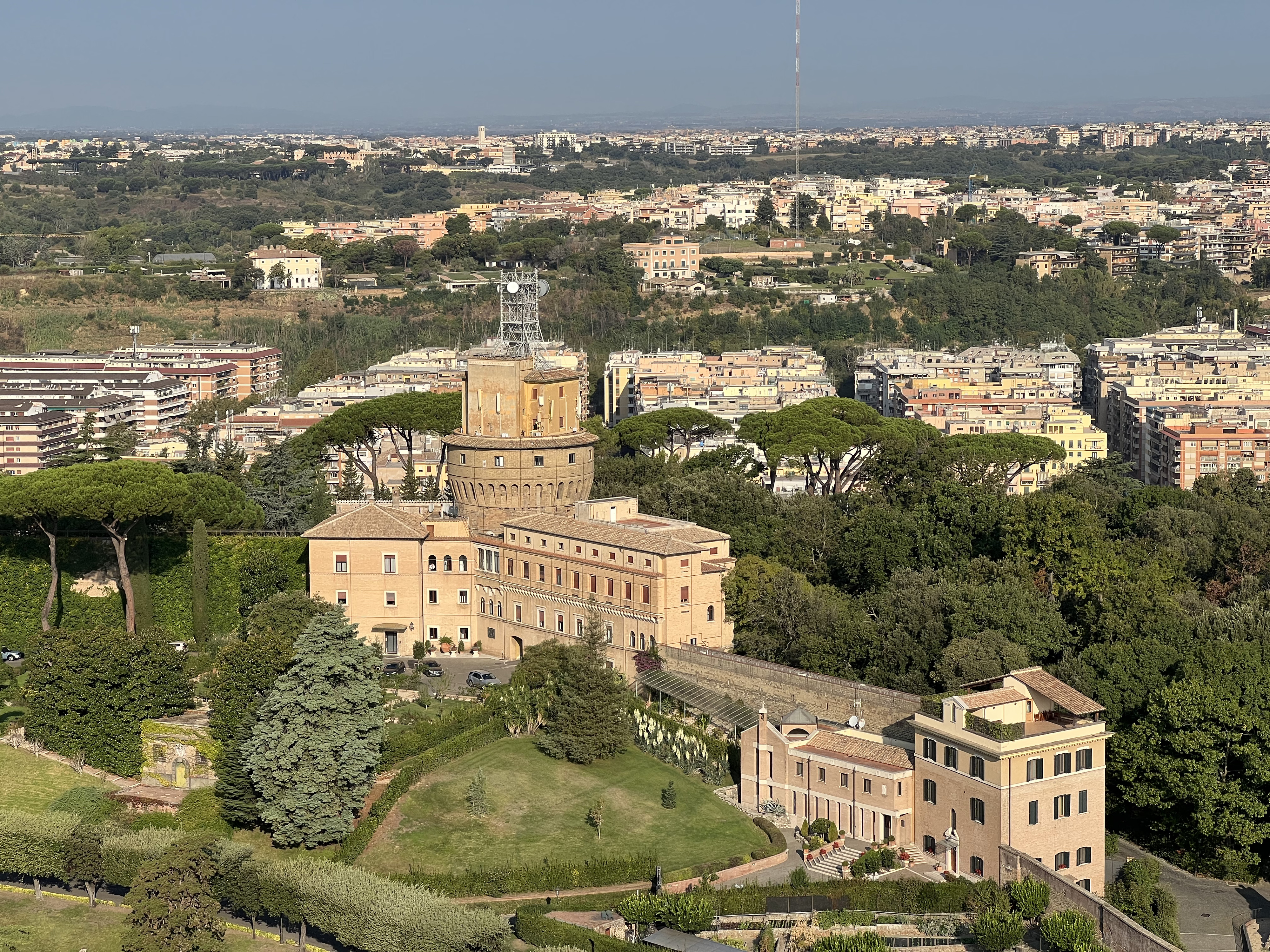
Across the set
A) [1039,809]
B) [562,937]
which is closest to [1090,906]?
[1039,809]

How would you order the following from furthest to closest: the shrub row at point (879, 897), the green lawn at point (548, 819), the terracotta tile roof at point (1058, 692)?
1. the green lawn at point (548, 819)
2. the terracotta tile roof at point (1058, 692)
3. the shrub row at point (879, 897)

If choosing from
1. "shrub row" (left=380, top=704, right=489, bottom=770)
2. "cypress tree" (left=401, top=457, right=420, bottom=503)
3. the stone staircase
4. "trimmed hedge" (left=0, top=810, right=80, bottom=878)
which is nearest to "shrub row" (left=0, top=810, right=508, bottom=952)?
"trimmed hedge" (left=0, top=810, right=80, bottom=878)

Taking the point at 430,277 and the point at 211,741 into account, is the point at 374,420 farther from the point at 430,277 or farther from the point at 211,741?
the point at 430,277

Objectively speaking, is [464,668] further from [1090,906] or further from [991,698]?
[1090,906]

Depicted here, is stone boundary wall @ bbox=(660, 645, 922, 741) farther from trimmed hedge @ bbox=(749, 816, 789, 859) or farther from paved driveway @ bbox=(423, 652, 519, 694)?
paved driveway @ bbox=(423, 652, 519, 694)

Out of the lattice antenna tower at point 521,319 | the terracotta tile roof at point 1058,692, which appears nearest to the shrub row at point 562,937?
the terracotta tile roof at point 1058,692

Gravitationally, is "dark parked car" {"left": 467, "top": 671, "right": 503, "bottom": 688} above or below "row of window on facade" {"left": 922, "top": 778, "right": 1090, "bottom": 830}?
below

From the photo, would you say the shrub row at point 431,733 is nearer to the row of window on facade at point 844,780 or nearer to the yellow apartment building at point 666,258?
the row of window on facade at point 844,780
